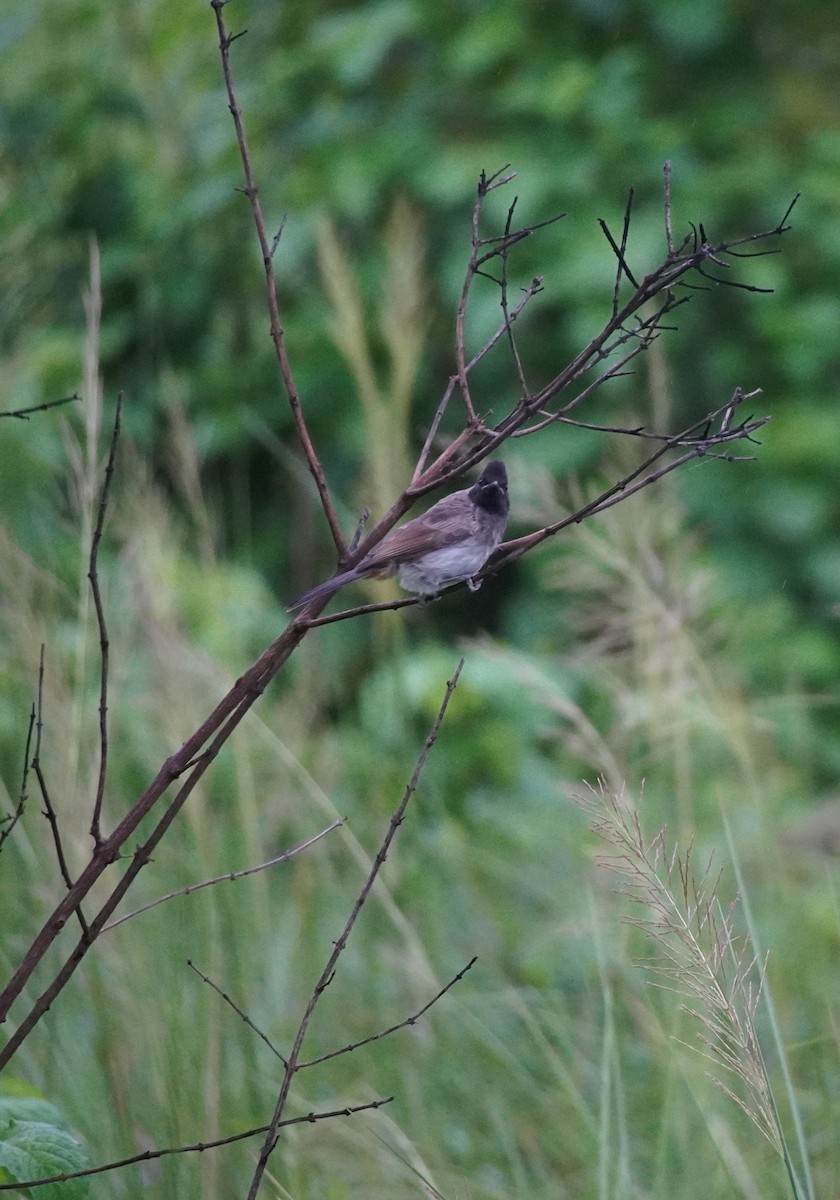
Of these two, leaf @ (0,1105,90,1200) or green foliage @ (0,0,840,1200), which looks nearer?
leaf @ (0,1105,90,1200)

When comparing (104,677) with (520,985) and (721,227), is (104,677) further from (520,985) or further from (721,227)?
(721,227)

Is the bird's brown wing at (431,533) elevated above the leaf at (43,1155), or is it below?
below

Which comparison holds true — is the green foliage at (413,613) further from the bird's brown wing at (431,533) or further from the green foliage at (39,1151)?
the green foliage at (39,1151)

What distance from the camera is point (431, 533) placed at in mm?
1984

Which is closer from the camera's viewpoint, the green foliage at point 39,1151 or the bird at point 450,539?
the green foliage at point 39,1151

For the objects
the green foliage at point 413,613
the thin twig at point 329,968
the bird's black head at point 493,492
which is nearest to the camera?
the thin twig at point 329,968

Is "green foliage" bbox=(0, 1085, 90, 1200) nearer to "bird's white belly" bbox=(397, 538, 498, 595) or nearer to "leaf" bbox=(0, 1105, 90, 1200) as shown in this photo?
"leaf" bbox=(0, 1105, 90, 1200)

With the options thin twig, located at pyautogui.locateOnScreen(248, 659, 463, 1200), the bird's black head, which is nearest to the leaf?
thin twig, located at pyautogui.locateOnScreen(248, 659, 463, 1200)

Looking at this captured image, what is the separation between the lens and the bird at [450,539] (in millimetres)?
1952

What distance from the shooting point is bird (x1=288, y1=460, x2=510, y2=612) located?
6.40ft

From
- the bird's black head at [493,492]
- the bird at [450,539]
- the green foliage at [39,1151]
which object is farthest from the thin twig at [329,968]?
the bird's black head at [493,492]

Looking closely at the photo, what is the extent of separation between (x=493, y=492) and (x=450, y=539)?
0.51 feet

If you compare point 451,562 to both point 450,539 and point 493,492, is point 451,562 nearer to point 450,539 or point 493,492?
point 450,539

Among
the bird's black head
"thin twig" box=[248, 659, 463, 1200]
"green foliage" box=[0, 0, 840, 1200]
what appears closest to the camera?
"thin twig" box=[248, 659, 463, 1200]
